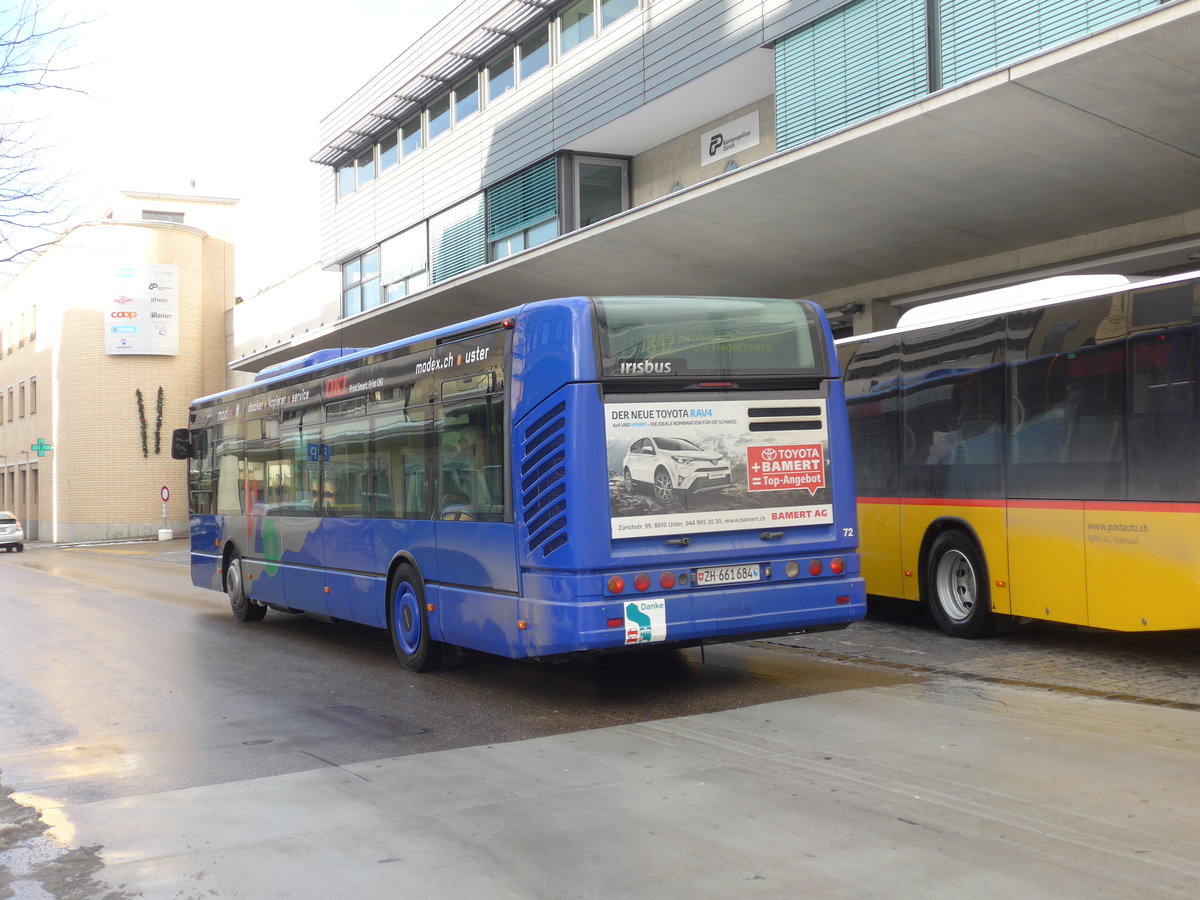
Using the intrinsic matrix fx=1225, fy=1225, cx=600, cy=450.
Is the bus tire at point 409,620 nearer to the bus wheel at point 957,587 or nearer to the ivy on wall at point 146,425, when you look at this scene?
the bus wheel at point 957,587

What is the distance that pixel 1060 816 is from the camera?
18.3 feet

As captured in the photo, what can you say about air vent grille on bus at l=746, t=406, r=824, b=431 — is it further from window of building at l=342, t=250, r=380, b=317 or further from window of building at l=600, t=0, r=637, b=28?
window of building at l=342, t=250, r=380, b=317

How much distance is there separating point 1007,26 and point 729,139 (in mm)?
7323

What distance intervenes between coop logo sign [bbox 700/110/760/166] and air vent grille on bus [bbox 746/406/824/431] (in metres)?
12.7

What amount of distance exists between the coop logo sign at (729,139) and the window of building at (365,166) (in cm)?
1354

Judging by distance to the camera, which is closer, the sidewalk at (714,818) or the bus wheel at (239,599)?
the sidewalk at (714,818)

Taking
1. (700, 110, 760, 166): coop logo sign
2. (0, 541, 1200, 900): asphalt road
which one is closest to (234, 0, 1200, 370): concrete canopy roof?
(700, 110, 760, 166): coop logo sign

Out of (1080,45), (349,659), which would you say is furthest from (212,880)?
(1080,45)

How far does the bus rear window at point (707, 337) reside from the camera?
866 centimetres

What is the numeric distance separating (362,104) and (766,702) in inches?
1049

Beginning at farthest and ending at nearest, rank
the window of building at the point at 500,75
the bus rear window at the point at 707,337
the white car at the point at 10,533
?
the white car at the point at 10,533 < the window of building at the point at 500,75 < the bus rear window at the point at 707,337

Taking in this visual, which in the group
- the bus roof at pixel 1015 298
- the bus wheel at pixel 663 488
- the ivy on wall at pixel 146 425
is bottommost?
the bus wheel at pixel 663 488

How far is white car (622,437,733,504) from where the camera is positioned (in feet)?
28.1

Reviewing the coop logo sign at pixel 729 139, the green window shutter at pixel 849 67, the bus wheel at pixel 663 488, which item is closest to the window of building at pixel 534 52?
the coop logo sign at pixel 729 139
